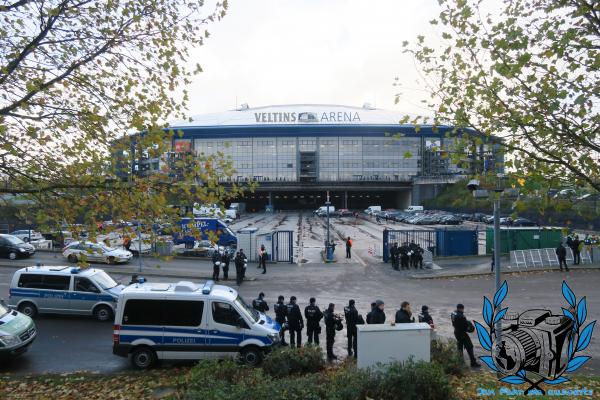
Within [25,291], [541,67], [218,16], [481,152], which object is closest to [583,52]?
[541,67]

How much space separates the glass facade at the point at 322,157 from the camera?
89.3 metres

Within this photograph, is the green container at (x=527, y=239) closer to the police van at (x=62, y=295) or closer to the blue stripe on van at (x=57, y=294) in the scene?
the police van at (x=62, y=295)

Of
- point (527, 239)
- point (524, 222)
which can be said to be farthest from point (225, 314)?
point (524, 222)

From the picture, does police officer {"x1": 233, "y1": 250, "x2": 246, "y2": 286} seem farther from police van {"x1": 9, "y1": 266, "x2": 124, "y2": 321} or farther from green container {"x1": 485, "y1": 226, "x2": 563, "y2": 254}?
green container {"x1": 485, "y1": 226, "x2": 563, "y2": 254}

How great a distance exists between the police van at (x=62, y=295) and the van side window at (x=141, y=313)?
4604 mm

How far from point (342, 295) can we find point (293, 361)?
9093mm

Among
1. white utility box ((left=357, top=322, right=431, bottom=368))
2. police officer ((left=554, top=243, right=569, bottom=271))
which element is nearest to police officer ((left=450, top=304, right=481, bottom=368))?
white utility box ((left=357, top=322, right=431, bottom=368))

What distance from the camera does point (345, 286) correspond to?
19672 mm

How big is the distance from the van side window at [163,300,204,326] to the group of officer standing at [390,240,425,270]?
1588 cm

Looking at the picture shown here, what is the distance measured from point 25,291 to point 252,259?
46.9ft

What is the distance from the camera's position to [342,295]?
58.4 ft

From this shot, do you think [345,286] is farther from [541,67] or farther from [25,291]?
[541,67]

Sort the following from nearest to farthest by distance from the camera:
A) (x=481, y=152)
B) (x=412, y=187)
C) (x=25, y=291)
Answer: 1. (x=481, y=152)
2. (x=25, y=291)
3. (x=412, y=187)

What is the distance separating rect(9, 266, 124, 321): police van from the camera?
1383cm
